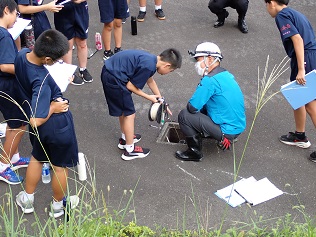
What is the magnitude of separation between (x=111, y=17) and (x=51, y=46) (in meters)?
3.03

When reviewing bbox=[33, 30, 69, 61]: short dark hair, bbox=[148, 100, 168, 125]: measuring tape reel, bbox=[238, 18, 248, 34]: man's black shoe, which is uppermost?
bbox=[33, 30, 69, 61]: short dark hair

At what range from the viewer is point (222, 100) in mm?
5305

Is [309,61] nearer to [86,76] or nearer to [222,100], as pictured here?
[222,100]

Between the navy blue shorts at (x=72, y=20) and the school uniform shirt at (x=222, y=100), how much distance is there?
2010 mm

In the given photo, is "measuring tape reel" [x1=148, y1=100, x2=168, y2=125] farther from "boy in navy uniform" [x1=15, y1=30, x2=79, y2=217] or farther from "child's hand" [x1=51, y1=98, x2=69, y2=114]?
"child's hand" [x1=51, y1=98, x2=69, y2=114]

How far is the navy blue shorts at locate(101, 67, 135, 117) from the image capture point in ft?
17.1

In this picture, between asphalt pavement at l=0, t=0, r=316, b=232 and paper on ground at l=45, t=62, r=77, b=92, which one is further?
paper on ground at l=45, t=62, r=77, b=92

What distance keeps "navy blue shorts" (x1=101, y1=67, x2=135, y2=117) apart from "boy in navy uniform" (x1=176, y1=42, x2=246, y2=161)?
593 millimetres

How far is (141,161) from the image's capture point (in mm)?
5473

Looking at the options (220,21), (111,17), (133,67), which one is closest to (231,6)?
(220,21)

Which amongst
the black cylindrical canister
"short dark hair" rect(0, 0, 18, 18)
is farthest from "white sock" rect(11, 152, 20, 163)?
the black cylindrical canister

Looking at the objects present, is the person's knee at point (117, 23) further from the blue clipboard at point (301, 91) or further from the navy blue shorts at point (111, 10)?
the blue clipboard at point (301, 91)

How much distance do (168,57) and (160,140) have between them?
1.10 metres

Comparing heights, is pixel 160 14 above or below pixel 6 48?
below
